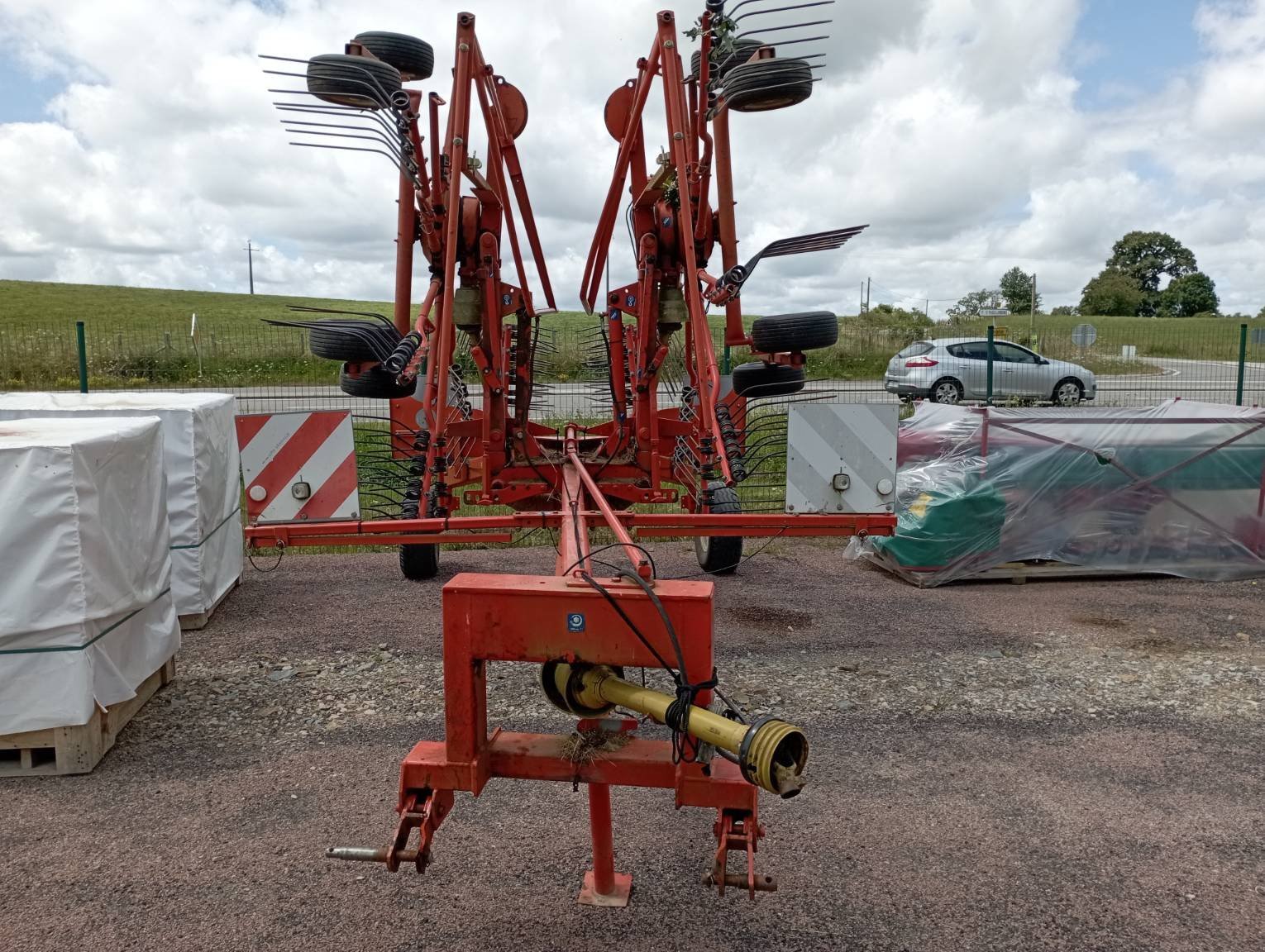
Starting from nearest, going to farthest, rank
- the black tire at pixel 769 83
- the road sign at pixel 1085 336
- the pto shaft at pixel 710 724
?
the pto shaft at pixel 710 724, the black tire at pixel 769 83, the road sign at pixel 1085 336

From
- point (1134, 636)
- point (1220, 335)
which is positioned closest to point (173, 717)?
point (1134, 636)

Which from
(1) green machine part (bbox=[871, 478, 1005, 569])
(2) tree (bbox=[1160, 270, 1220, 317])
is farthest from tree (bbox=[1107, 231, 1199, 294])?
(1) green machine part (bbox=[871, 478, 1005, 569])

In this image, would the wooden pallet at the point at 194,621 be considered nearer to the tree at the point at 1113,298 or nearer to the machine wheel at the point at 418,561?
the machine wheel at the point at 418,561

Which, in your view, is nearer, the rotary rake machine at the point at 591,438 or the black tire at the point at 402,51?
the rotary rake machine at the point at 591,438

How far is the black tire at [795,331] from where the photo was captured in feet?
15.8

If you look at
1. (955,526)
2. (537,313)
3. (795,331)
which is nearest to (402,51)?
(537,313)

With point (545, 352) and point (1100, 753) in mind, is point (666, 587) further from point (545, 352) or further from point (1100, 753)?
point (545, 352)

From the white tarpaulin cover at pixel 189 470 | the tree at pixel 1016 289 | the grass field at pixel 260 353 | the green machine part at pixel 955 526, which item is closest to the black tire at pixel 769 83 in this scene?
the green machine part at pixel 955 526

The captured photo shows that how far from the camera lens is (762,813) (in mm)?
3490

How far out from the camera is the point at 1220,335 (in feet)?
65.7

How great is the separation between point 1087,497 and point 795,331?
3.35 meters

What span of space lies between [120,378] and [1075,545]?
17.0 meters

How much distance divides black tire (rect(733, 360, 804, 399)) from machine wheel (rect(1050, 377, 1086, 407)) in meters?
13.7

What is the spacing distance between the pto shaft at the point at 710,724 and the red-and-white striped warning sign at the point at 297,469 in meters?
2.32
